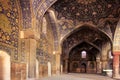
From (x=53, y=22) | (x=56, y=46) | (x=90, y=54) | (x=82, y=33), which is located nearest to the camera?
(x=53, y=22)

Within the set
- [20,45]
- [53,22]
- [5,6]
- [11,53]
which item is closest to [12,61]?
[11,53]

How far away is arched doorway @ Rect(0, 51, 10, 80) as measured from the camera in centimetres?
840

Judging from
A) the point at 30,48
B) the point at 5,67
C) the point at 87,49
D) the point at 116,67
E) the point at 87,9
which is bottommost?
the point at 116,67

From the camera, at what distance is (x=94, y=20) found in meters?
17.2

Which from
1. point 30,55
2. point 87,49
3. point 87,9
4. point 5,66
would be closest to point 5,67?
point 5,66

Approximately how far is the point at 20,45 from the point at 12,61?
115cm

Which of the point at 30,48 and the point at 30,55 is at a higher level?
the point at 30,48

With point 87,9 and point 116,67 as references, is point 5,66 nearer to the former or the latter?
point 87,9

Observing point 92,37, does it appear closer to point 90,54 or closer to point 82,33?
point 82,33

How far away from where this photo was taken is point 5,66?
8602 mm

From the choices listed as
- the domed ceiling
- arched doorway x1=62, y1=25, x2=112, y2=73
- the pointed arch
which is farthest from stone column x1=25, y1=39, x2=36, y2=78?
arched doorway x1=62, y1=25, x2=112, y2=73

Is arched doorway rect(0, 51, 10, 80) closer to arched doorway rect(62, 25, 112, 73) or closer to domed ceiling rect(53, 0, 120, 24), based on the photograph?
domed ceiling rect(53, 0, 120, 24)

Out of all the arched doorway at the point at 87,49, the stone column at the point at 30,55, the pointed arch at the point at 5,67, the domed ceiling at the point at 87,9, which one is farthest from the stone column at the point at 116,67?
the pointed arch at the point at 5,67

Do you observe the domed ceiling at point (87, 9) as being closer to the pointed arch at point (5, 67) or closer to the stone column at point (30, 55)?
the stone column at point (30, 55)
